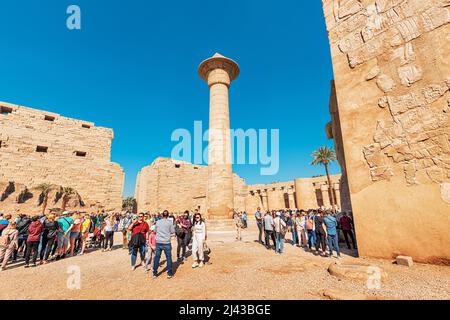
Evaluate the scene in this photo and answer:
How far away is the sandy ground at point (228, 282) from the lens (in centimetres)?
333

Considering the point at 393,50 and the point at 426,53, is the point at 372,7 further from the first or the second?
the point at 426,53

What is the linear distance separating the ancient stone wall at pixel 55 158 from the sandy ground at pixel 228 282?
57.2 ft

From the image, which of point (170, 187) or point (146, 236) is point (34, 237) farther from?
point (170, 187)

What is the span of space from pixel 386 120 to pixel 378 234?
9.56 feet

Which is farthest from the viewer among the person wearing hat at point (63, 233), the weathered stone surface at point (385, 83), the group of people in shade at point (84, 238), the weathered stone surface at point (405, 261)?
the person wearing hat at point (63, 233)

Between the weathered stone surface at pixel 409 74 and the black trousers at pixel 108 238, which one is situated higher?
the weathered stone surface at pixel 409 74

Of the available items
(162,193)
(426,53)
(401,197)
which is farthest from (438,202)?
(162,193)

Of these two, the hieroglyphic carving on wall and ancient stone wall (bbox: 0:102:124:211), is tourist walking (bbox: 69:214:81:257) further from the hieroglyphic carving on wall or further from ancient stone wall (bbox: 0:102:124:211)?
ancient stone wall (bbox: 0:102:124:211)

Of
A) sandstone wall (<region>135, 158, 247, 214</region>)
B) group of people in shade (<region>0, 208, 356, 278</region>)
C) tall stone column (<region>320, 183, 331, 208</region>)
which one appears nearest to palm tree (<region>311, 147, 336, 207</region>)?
tall stone column (<region>320, 183, 331, 208</region>)

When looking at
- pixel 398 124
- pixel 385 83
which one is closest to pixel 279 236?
pixel 398 124

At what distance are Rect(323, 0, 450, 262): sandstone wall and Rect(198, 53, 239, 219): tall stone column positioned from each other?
972 centimetres

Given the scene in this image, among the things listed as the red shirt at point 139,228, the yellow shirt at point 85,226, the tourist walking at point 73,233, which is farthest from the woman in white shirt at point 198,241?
the yellow shirt at point 85,226

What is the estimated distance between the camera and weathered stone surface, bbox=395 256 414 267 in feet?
14.2

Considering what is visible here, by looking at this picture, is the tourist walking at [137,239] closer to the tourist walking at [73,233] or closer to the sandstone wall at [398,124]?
the tourist walking at [73,233]
